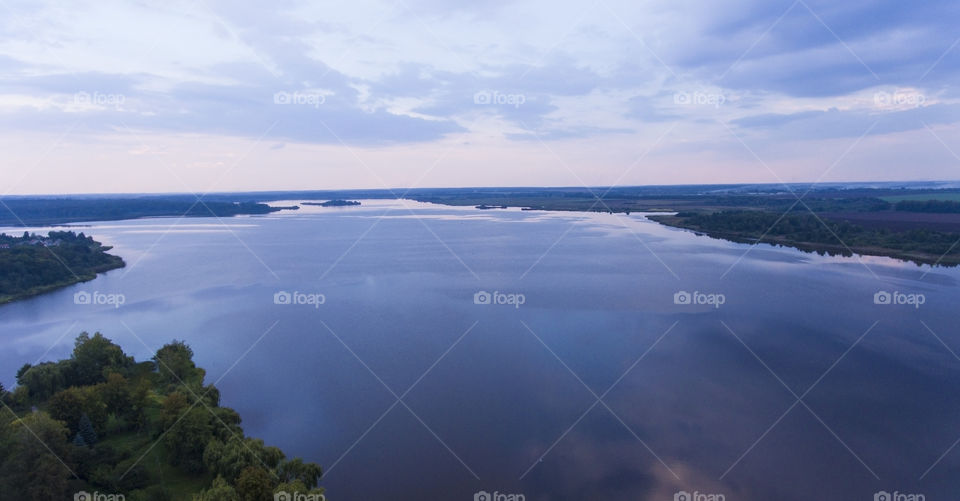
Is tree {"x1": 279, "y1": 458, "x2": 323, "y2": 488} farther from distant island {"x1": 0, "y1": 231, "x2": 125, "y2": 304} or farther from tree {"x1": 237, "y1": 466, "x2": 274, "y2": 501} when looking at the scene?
distant island {"x1": 0, "y1": 231, "x2": 125, "y2": 304}

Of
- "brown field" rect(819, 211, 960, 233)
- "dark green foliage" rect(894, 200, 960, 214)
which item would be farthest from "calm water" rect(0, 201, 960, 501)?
"dark green foliage" rect(894, 200, 960, 214)

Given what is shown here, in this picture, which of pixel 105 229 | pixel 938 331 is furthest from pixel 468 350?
pixel 105 229

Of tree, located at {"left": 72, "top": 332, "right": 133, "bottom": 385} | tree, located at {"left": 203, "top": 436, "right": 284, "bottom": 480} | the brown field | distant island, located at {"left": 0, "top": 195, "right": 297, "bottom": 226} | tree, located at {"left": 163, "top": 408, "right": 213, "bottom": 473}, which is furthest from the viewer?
distant island, located at {"left": 0, "top": 195, "right": 297, "bottom": 226}

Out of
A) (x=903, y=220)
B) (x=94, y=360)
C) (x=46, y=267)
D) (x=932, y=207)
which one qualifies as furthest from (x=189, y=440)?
(x=932, y=207)

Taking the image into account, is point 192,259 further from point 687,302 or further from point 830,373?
point 830,373

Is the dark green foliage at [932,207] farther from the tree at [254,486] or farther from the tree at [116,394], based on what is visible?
the tree at [116,394]

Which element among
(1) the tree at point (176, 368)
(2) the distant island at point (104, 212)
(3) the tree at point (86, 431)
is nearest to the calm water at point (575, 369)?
(1) the tree at point (176, 368)

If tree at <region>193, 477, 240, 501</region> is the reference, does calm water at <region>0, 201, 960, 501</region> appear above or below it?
above
